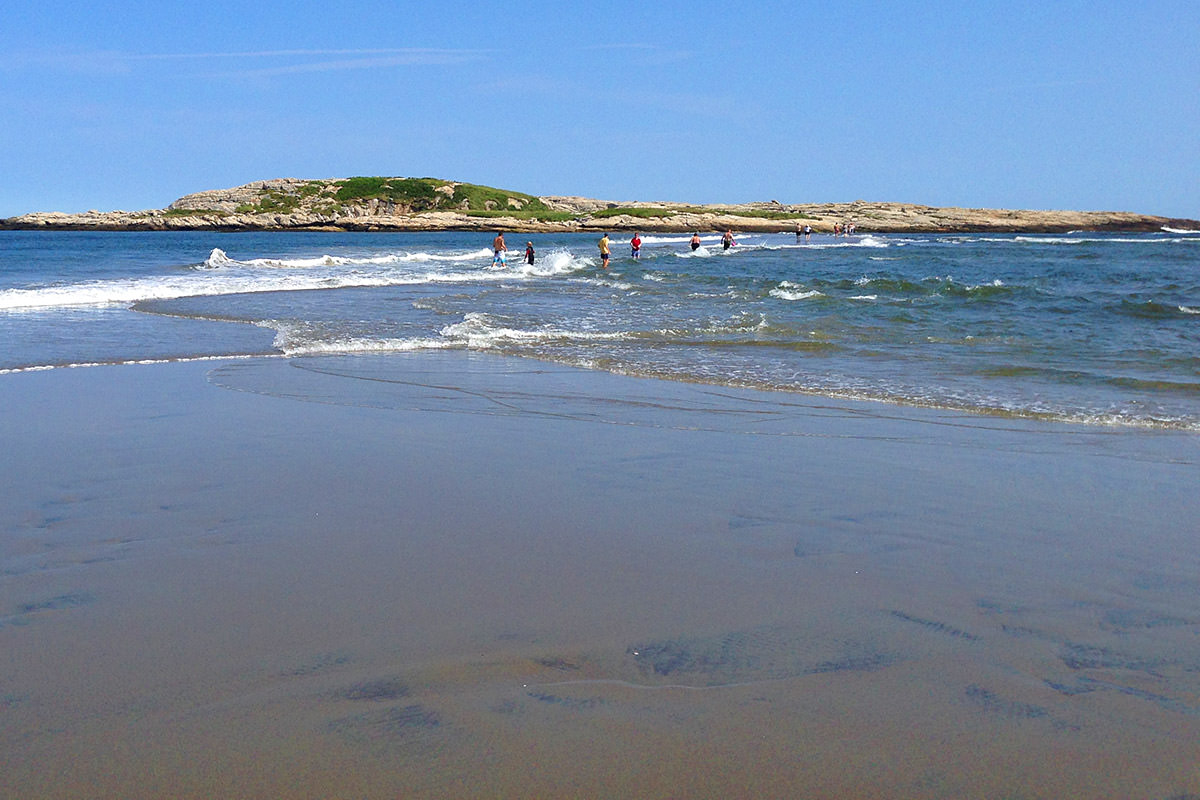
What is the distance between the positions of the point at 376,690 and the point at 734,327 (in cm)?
1483

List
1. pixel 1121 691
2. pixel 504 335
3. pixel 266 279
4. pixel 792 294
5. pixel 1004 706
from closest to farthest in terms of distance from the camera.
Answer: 1. pixel 1004 706
2. pixel 1121 691
3. pixel 504 335
4. pixel 792 294
5. pixel 266 279

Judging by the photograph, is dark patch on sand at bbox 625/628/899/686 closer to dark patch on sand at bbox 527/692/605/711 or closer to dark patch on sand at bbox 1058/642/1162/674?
dark patch on sand at bbox 527/692/605/711

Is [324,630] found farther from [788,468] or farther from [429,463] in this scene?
[788,468]

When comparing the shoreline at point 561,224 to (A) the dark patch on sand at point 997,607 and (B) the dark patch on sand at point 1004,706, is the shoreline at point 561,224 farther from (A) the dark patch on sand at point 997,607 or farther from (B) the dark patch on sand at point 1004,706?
(B) the dark patch on sand at point 1004,706

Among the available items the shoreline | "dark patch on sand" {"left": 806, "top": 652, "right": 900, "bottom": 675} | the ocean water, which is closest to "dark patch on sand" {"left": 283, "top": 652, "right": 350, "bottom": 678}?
"dark patch on sand" {"left": 806, "top": 652, "right": 900, "bottom": 675}

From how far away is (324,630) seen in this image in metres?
4.02

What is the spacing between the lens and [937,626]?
414 cm

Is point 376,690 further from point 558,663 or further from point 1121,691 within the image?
point 1121,691

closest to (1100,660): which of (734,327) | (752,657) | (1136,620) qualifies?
(1136,620)

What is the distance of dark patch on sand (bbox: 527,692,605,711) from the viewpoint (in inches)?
135

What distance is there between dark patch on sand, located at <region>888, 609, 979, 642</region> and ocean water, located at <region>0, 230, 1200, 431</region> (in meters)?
5.94

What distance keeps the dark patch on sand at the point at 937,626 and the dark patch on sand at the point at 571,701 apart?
1567 mm

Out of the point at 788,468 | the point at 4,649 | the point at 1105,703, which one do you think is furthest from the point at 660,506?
the point at 4,649

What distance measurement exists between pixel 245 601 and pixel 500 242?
40.1m
